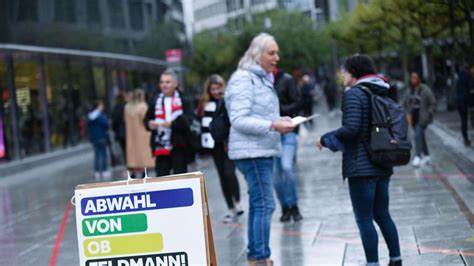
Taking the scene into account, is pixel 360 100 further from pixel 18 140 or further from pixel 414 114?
pixel 18 140

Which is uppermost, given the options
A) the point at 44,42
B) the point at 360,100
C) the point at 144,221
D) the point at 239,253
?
the point at 44,42

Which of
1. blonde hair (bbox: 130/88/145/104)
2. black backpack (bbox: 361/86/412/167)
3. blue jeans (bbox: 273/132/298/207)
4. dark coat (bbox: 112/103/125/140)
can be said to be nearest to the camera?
black backpack (bbox: 361/86/412/167)

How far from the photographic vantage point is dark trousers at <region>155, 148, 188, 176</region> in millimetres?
11898

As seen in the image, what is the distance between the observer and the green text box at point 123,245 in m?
6.30

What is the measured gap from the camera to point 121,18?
1759 inches

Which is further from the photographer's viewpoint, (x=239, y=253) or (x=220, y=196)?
(x=220, y=196)

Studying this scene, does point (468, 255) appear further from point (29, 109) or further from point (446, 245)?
point (29, 109)

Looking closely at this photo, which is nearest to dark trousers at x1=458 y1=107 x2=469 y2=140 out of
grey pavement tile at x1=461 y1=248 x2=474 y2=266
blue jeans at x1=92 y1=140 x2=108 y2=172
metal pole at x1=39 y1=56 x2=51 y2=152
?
blue jeans at x1=92 y1=140 x2=108 y2=172

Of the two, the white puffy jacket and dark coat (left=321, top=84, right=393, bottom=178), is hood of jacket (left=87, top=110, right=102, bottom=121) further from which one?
dark coat (left=321, top=84, right=393, bottom=178)

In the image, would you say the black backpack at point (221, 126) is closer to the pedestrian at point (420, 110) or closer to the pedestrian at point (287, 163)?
the pedestrian at point (287, 163)

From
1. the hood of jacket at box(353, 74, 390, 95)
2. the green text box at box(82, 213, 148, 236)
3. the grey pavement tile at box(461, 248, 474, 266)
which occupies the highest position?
the hood of jacket at box(353, 74, 390, 95)

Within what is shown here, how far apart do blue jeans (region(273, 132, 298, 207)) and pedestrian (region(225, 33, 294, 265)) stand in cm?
300

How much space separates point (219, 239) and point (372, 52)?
47.4 m

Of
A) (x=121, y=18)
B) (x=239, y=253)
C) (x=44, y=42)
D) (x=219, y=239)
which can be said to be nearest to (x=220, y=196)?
(x=219, y=239)
